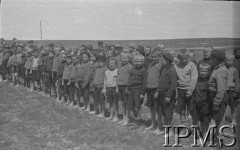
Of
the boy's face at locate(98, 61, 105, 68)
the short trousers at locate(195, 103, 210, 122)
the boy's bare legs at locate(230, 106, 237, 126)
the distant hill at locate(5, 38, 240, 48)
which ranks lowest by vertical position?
the boy's bare legs at locate(230, 106, 237, 126)

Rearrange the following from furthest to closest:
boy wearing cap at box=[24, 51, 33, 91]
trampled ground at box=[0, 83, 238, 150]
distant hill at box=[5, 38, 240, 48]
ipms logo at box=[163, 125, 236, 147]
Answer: distant hill at box=[5, 38, 240, 48] < boy wearing cap at box=[24, 51, 33, 91] < trampled ground at box=[0, 83, 238, 150] < ipms logo at box=[163, 125, 236, 147]

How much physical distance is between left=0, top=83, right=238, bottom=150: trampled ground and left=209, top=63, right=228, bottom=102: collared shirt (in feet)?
3.68

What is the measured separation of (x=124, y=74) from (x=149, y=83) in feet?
3.04

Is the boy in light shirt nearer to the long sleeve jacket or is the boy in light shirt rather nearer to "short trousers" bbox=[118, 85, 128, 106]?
"short trousers" bbox=[118, 85, 128, 106]

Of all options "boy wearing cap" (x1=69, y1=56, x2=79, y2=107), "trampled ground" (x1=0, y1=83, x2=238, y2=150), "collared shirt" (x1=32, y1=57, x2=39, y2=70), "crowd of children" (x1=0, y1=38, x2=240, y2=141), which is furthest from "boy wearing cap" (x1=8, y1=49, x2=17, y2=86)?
"boy wearing cap" (x1=69, y1=56, x2=79, y2=107)

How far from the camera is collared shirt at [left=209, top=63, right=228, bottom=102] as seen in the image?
602 centimetres

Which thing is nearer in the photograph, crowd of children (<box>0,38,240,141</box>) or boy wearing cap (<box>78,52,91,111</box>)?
crowd of children (<box>0,38,240,141</box>)

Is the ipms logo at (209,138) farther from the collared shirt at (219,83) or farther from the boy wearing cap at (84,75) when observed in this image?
the boy wearing cap at (84,75)

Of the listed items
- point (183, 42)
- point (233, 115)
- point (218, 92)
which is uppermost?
point (183, 42)

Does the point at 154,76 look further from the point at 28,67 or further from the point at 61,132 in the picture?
the point at 28,67

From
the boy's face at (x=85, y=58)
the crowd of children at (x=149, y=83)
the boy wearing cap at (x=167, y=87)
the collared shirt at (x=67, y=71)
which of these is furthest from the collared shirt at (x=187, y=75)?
the collared shirt at (x=67, y=71)

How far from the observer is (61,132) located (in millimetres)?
7570

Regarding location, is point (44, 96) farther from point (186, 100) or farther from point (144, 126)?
point (186, 100)

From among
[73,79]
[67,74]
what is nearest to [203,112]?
[73,79]
